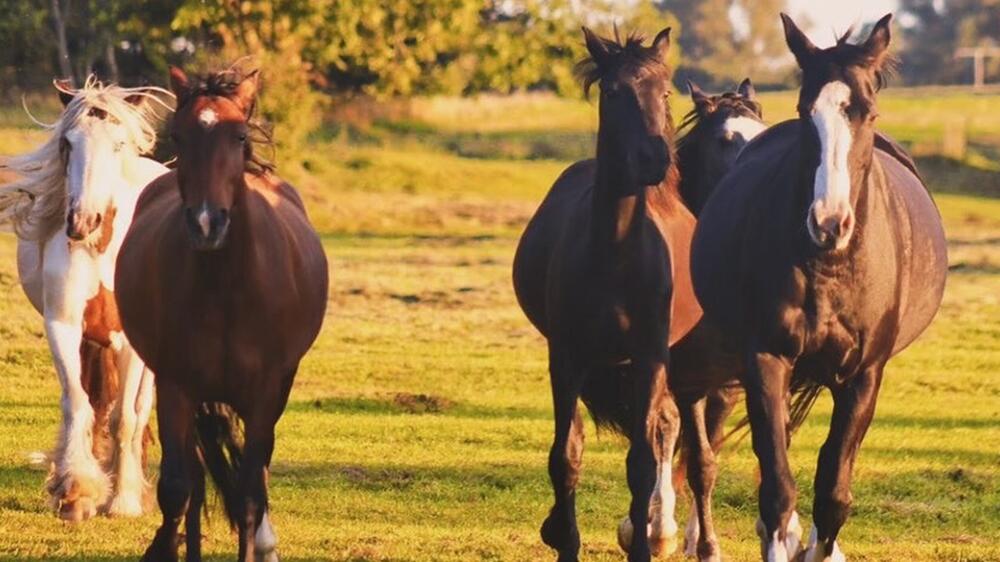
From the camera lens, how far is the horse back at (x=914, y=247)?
8.66 metres

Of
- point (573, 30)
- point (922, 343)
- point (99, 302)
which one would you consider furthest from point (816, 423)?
point (573, 30)

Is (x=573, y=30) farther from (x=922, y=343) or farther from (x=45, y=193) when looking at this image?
(x=45, y=193)

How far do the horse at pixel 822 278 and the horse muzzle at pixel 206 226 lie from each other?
2.20 metres

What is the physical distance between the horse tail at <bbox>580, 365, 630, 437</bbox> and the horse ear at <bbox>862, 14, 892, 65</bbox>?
6.23 feet

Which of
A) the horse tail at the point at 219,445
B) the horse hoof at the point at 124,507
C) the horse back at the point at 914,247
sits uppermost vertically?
the horse back at the point at 914,247

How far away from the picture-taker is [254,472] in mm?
8398

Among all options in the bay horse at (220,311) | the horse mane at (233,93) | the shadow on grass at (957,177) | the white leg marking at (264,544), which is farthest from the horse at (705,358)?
the shadow on grass at (957,177)

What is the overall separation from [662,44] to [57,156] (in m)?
3.49

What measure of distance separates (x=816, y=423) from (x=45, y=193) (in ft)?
21.1

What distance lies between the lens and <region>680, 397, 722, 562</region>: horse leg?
9.24 meters

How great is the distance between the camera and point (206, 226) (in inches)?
300

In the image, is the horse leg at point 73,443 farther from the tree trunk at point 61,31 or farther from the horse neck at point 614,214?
the tree trunk at point 61,31

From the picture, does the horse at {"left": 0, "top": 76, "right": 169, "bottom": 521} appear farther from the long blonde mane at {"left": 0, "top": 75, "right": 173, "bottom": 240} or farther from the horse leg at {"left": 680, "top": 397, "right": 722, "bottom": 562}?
the horse leg at {"left": 680, "top": 397, "right": 722, "bottom": 562}

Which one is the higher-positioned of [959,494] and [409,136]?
[959,494]
